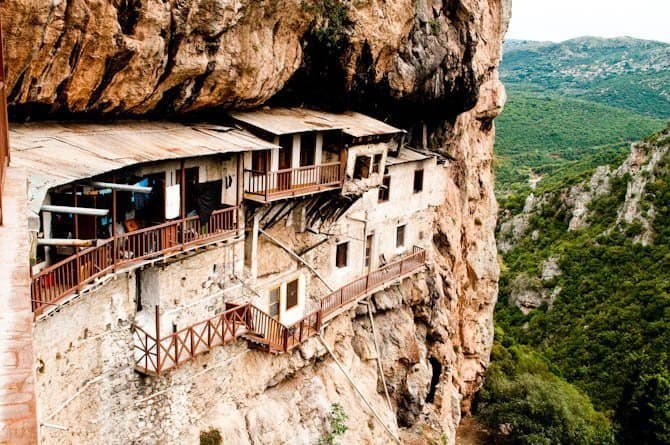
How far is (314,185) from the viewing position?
25109 mm

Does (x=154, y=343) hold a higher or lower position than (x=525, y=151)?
higher

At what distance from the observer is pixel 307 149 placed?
1028 inches

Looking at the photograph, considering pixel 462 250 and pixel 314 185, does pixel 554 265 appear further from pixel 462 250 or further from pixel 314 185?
pixel 314 185

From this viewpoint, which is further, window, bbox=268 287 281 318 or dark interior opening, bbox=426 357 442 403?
dark interior opening, bbox=426 357 442 403

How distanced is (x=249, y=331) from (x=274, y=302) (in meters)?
3.21

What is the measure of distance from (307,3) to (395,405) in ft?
65.1

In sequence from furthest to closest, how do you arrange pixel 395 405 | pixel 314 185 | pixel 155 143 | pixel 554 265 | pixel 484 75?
pixel 554 265
pixel 484 75
pixel 395 405
pixel 314 185
pixel 155 143

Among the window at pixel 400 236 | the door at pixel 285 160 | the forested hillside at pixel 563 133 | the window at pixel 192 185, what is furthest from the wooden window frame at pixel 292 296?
the forested hillside at pixel 563 133

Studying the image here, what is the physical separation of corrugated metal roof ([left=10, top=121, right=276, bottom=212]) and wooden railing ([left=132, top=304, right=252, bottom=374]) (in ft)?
14.4

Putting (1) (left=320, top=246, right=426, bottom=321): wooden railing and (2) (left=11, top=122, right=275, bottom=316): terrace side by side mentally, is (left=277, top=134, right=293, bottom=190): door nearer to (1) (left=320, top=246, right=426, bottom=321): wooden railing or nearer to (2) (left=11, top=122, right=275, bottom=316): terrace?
(2) (left=11, top=122, right=275, bottom=316): terrace

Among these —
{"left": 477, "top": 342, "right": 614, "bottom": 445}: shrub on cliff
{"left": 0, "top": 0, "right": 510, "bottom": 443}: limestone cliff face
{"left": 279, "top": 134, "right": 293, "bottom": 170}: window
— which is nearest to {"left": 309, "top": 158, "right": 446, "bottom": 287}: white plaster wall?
{"left": 0, "top": 0, "right": 510, "bottom": 443}: limestone cliff face

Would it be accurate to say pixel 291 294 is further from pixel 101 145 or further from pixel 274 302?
pixel 101 145

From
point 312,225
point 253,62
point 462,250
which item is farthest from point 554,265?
point 253,62

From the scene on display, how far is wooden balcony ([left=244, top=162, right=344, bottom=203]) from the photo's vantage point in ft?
74.6
